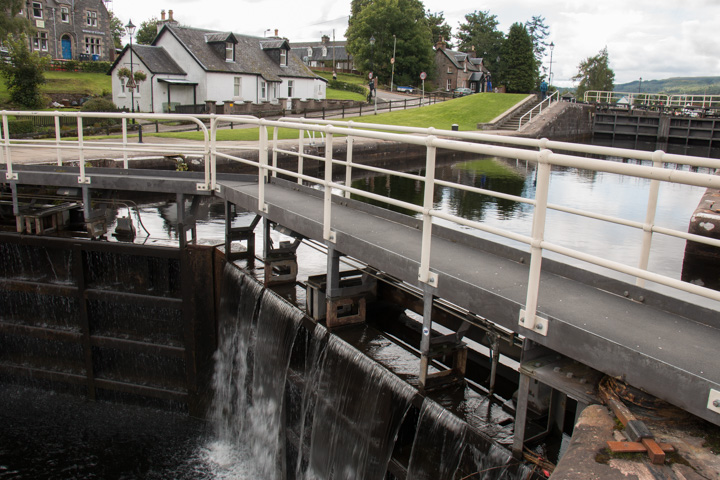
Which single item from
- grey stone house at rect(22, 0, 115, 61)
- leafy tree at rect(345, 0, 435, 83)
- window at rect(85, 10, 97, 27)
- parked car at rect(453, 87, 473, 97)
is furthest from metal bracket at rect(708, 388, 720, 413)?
leafy tree at rect(345, 0, 435, 83)

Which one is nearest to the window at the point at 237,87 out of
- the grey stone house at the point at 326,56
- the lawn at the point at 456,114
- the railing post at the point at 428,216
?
the lawn at the point at 456,114

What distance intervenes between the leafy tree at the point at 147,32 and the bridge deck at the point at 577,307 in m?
112

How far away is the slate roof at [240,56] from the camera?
160ft

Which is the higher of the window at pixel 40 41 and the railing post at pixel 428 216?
the window at pixel 40 41

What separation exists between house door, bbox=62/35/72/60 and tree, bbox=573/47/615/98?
92198mm

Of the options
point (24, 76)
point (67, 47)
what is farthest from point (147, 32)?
point (24, 76)

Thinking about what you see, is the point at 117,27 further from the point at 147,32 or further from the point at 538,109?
the point at 538,109

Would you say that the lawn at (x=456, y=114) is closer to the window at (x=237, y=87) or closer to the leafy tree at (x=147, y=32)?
the window at (x=237, y=87)

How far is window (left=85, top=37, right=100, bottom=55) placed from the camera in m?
71.9

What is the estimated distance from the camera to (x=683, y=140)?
47125 millimetres

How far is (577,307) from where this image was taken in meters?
4.54

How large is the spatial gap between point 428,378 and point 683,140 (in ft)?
161

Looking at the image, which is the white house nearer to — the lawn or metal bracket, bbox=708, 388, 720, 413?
the lawn

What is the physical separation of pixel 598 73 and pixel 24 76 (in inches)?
4147
